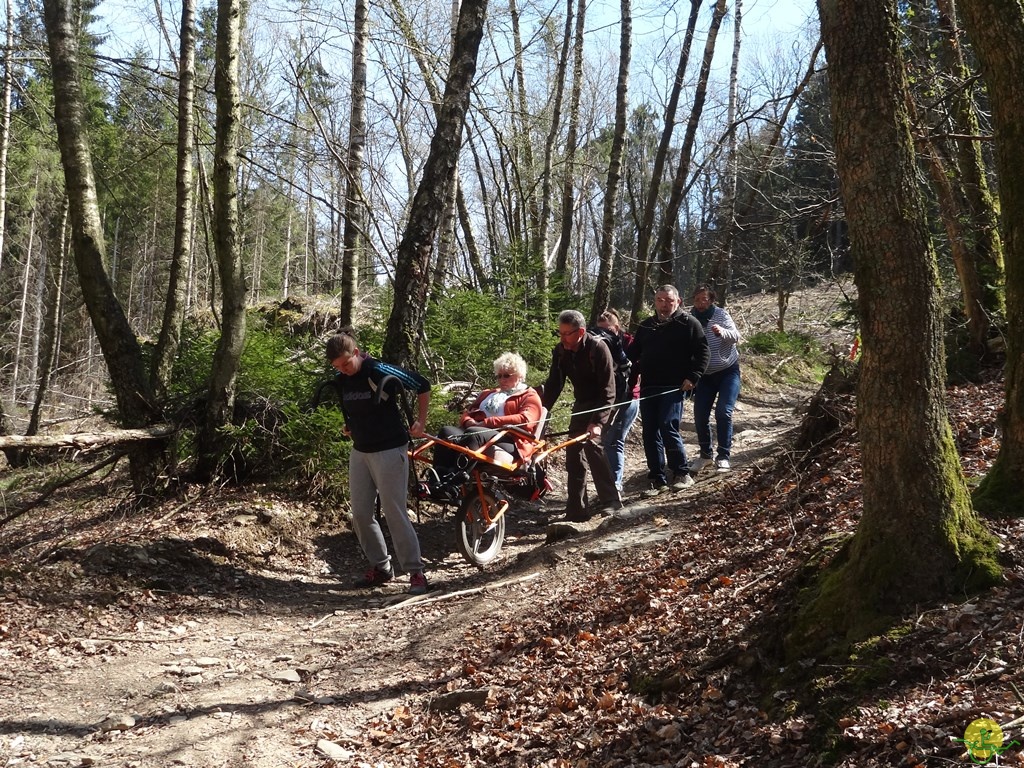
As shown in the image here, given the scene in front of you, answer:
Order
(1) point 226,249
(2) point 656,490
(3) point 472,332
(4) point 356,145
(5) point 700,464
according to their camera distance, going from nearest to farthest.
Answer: (1) point 226,249 < (2) point 656,490 < (5) point 700,464 < (4) point 356,145 < (3) point 472,332

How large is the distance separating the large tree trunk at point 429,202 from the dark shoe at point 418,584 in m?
2.31

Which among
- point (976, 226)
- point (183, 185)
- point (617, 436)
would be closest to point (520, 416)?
point (617, 436)

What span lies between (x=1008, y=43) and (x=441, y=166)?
5.26m

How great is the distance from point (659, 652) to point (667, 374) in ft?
15.1

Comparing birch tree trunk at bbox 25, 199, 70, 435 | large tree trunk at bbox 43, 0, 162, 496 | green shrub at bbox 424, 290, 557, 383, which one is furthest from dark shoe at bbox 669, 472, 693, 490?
birch tree trunk at bbox 25, 199, 70, 435

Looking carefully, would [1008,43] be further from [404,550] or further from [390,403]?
[404,550]

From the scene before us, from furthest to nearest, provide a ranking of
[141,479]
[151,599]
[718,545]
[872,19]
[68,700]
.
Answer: [141,479], [151,599], [718,545], [68,700], [872,19]

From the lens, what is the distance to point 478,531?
294 inches

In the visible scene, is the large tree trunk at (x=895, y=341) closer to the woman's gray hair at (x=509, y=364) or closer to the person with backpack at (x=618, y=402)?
the woman's gray hair at (x=509, y=364)

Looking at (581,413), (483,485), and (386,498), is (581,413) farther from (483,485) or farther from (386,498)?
(386,498)

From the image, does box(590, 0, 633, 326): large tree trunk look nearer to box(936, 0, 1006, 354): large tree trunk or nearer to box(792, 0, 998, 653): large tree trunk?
box(936, 0, 1006, 354): large tree trunk

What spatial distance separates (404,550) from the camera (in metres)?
6.82

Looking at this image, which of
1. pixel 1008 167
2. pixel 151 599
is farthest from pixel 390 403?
pixel 1008 167

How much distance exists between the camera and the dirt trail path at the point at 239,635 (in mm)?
4363
